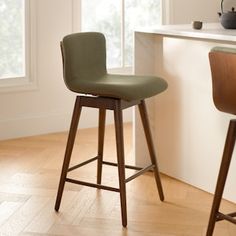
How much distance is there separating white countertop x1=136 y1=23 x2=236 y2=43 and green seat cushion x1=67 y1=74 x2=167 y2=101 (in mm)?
330

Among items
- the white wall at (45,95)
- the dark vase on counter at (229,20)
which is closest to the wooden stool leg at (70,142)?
the dark vase on counter at (229,20)

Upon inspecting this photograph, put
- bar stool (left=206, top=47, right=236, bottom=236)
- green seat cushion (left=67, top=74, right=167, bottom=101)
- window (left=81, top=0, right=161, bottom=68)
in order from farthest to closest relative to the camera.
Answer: window (left=81, top=0, right=161, bottom=68), green seat cushion (left=67, top=74, right=167, bottom=101), bar stool (left=206, top=47, right=236, bottom=236)

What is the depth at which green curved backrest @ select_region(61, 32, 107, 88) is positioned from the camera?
323cm

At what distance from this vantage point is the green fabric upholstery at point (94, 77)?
311 cm

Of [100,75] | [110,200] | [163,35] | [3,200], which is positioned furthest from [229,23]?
[3,200]

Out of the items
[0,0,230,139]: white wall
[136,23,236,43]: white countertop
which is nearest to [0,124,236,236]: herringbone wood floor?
[0,0,230,139]: white wall

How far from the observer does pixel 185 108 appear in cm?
377

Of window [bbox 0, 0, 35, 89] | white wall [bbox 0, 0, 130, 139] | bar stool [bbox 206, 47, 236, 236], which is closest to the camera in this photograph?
bar stool [bbox 206, 47, 236, 236]

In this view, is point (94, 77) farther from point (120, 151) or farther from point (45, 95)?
point (45, 95)

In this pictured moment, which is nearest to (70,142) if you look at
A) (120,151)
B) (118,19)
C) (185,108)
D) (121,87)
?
(120,151)

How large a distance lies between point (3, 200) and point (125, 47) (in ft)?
7.59

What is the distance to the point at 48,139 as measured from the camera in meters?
4.98

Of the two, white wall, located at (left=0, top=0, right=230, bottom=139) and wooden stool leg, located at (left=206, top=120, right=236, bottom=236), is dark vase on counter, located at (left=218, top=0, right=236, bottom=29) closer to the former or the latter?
wooden stool leg, located at (left=206, top=120, right=236, bottom=236)

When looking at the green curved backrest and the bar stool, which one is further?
the green curved backrest
